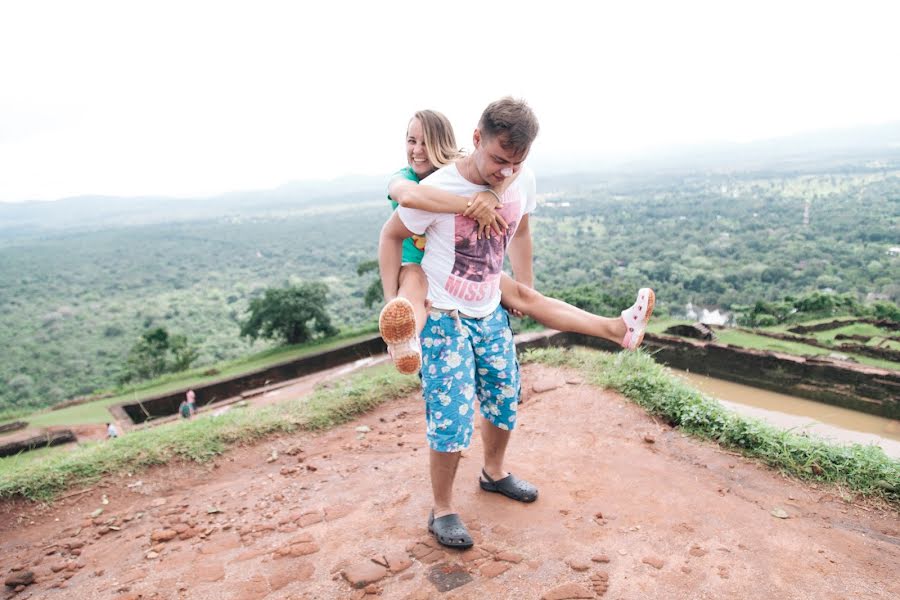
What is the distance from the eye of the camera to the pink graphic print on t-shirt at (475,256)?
225cm

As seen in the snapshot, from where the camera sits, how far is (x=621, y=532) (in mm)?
2492

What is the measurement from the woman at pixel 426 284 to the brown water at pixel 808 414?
516 cm

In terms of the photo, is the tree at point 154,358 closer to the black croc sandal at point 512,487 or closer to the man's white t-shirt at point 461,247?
the black croc sandal at point 512,487

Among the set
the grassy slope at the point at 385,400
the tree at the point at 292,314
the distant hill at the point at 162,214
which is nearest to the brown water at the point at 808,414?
the grassy slope at the point at 385,400

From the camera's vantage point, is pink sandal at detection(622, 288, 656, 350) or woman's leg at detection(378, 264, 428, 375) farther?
pink sandal at detection(622, 288, 656, 350)

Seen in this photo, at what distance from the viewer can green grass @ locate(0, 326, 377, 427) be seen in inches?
493

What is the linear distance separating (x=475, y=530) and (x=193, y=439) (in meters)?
2.22

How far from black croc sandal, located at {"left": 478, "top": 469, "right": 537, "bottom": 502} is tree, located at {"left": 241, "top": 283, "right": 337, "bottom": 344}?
55.8 ft

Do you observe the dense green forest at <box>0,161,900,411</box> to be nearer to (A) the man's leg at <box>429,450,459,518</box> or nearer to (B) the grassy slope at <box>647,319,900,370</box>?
(B) the grassy slope at <box>647,319,900,370</box>

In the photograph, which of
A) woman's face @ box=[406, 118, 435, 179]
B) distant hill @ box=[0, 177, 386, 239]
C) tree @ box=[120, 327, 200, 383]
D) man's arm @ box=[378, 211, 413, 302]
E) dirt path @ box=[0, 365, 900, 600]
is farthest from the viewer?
distant hill @ box=[0, 177, 386, 239]

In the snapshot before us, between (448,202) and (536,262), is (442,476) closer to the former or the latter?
(448,202)

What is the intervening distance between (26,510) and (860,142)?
7575 inches

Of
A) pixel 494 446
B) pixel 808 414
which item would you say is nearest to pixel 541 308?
pixel 494 446

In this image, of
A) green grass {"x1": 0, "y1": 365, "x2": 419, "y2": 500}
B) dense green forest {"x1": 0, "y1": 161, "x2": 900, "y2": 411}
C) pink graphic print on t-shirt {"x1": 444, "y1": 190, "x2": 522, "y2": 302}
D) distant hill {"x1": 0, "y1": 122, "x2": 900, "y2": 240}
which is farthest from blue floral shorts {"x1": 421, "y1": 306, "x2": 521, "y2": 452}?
distant hill {"x1": 0, "y1": 122, "x2": 900, "y2": 240}
